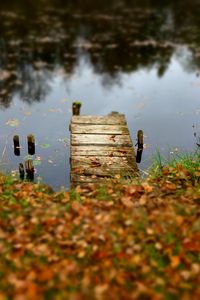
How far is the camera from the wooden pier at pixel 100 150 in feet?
34.2

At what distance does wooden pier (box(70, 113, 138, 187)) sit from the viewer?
34.2 feet

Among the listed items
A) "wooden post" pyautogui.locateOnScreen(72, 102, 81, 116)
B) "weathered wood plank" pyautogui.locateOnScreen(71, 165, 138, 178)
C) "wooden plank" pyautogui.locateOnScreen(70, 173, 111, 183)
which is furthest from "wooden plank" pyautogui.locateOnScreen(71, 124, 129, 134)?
"wooden plank" pyautogui.locateOnScreen(70, 173, 111, 183)

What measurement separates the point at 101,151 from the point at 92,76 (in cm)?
1000

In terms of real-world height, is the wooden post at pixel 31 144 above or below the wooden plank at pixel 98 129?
below

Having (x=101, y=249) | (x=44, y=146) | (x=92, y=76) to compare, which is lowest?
(x=101, y=249)

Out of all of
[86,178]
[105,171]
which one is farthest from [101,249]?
[105,171]

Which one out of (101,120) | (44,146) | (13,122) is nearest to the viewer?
(101,120)

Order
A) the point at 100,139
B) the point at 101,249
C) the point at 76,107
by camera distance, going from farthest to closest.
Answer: the point at 76,107, the point at 100,139, the point at 101,249

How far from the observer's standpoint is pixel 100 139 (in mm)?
12406

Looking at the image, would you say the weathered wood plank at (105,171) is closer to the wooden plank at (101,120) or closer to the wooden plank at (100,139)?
the wooden plank at (100,139)

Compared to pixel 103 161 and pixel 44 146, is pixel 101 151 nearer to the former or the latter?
pixel 103 161

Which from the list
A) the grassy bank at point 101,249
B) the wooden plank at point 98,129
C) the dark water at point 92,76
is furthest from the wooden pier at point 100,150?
the grassy bank at point 101,249

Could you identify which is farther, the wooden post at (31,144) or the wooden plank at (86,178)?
the wooden post at (31,144)

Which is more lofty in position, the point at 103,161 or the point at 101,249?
the point at 103,161
